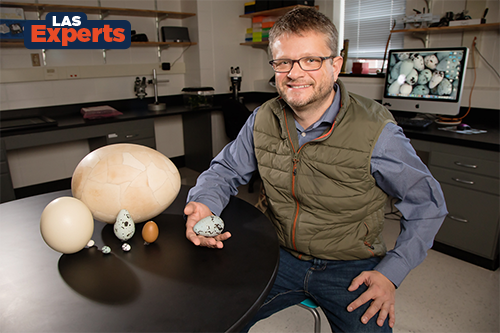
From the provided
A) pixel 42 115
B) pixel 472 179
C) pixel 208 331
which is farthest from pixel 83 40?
pixel 472 179

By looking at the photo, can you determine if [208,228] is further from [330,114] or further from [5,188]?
[5,188]

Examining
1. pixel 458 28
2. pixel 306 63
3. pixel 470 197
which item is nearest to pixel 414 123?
pixel 470 197

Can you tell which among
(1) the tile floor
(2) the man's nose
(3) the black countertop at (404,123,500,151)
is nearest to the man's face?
(2) the man's nose

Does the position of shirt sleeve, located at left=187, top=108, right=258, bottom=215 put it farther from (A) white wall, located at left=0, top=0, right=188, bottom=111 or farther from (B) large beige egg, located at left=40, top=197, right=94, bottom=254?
(A) white wall, located at left=0, top=0, right=188, bottom=111

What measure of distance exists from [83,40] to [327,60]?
1.65 metres

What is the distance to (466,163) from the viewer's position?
218 centimetres

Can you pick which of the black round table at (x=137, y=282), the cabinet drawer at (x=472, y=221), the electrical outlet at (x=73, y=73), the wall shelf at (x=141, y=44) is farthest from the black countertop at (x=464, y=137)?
the electrical outlet at (x=73, y=73)

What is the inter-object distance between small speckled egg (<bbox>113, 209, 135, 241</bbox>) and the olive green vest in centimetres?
52

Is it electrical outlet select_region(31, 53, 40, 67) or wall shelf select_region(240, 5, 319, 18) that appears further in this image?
wall shelf select_region(240, 5, 319, 18)

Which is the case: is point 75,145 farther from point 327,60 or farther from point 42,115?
point 327,60

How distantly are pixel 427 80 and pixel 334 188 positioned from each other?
1.83 m

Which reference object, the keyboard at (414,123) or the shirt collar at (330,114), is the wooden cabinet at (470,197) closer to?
the keyboard at (414,123)

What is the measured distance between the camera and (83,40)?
216 centimetres

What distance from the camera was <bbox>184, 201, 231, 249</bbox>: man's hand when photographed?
0.92m
